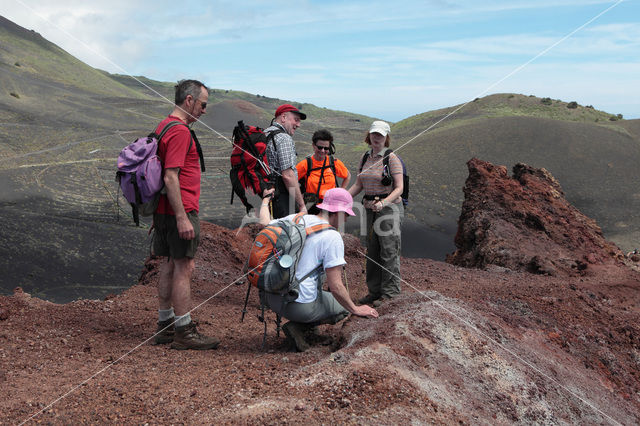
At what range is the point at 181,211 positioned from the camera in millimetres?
4383

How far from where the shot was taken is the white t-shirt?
4.19m

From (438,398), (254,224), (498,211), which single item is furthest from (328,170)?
(498,211)

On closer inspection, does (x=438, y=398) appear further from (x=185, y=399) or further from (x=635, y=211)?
(x=635, y=211)

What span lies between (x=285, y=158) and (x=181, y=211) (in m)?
1.67

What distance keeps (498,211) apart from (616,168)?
2563cm

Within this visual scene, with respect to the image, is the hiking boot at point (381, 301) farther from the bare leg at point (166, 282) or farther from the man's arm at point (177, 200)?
the man's arm at point (177, 200)

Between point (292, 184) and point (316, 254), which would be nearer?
point (316, 254)

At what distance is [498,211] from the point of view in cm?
1214

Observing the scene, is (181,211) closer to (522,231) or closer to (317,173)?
(317,173)

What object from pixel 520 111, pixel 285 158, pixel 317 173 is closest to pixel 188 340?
pixel 285 158

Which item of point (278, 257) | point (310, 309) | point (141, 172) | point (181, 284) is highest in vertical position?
point (141, 172)

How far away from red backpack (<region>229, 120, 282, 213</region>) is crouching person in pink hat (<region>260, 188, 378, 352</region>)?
4.15ft

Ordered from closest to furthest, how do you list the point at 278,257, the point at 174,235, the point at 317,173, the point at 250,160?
the point at 278,257 < the point at 174,235 < the point at 250,160 < the point at 317,173

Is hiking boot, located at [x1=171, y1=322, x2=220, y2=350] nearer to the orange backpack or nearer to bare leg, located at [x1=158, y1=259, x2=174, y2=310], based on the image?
bare leg, located at [x1=158, y1=259, x2=174, y2=310]
